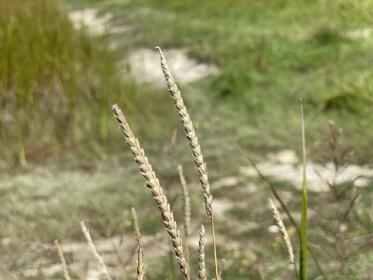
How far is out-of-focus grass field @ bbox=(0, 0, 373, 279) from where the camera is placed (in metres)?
2.70

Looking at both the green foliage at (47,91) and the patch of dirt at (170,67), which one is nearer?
the green foliage at (47,91)

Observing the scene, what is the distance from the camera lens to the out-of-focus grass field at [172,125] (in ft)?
8.84

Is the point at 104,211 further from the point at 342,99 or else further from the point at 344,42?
the point at 344,42

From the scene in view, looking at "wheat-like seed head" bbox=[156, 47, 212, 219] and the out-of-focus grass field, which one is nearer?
"wheat-like seed head" bbox=[156, 47, 212, 219]

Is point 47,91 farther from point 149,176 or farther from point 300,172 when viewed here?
point 149,176

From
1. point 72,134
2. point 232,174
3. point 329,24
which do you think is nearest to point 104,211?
point 232,174

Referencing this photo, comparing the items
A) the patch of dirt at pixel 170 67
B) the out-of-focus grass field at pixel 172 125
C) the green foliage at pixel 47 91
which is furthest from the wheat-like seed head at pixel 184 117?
the patch of dirt at pixel 170 67

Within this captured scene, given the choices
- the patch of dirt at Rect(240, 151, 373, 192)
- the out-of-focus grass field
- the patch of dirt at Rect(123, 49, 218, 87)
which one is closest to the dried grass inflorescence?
the out-of-focus grass field

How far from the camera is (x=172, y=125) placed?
14.2 ft

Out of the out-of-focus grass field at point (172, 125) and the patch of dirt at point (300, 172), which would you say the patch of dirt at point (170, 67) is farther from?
the patch of dirt at point (300, 172)

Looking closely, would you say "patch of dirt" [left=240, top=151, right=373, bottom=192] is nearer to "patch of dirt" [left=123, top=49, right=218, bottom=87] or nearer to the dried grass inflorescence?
"patch of dirt" [left=123, top=49, right=218, bottom=87]

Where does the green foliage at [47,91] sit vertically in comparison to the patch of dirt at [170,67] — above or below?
below

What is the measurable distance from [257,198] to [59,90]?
1.85 metres

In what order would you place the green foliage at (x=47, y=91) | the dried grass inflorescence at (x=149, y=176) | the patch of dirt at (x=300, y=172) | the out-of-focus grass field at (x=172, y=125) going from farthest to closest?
the green foliage at (x=47, y=91)
the patch of dirt at (x=300, y=172)
the out-of-focus grass field at (x=172, y=125)
the dried grass inflorescence at (x=149, y=176)
